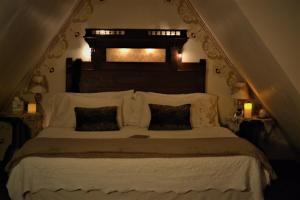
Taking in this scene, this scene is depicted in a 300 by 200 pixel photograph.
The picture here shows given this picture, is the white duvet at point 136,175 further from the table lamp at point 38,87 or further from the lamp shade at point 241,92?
the table lamp at point 38,87

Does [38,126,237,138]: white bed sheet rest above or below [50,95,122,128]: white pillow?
below

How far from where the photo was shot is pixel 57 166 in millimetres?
2607

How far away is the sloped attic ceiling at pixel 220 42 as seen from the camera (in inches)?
107

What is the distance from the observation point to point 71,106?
3770 mm

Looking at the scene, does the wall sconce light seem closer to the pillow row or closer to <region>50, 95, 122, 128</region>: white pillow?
the pillow row

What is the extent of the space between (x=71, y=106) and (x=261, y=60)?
1966 millimetres

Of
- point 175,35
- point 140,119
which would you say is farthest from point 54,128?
point 175,35

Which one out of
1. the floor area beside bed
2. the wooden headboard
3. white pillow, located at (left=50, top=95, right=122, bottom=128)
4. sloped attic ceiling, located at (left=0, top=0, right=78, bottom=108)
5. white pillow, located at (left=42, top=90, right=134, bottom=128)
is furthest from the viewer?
the wooden headboard

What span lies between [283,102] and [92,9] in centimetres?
234

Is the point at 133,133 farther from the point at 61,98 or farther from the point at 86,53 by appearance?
the point at 86,53

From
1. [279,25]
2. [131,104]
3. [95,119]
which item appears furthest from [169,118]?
[279,25]

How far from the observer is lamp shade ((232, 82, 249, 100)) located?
4.01 meters

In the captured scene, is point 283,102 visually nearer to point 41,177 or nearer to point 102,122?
point 102,122

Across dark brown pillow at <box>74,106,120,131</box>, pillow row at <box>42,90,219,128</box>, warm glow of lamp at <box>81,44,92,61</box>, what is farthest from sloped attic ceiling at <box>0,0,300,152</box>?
dark brown pillow at <box>74,106,120,131</box>
